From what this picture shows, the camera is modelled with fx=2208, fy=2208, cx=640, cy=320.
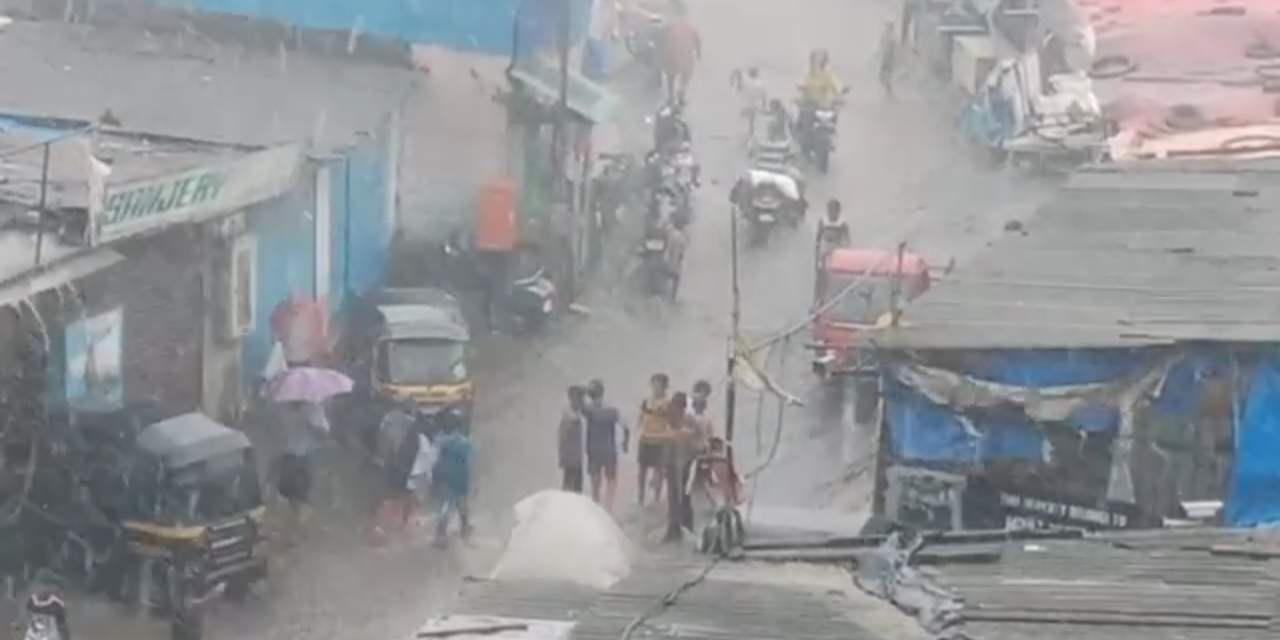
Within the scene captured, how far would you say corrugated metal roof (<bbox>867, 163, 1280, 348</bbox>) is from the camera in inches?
452

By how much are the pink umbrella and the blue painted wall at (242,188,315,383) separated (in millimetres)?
919

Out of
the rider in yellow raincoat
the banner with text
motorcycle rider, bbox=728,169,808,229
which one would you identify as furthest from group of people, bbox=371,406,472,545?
the rider in yellow raincoat

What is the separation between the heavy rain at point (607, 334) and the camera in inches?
341

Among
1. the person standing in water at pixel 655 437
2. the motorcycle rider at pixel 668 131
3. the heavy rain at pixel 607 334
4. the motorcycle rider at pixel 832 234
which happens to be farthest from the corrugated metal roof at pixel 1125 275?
the motorcycle rider at pixel 668 131

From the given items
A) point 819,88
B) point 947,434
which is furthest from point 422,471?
point 819,88

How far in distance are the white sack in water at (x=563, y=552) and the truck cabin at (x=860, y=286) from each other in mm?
6922

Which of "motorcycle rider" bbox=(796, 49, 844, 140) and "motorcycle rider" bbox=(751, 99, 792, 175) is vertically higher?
"motorcycle rider" bbox=(796, 49, 844, 140)

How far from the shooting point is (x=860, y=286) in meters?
17.8

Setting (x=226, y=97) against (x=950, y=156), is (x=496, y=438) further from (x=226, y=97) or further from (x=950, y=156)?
(x=950, y=156)

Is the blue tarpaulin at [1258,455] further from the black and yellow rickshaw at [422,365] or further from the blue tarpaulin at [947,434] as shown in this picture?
the black and yellow rickshaw at [422,365]

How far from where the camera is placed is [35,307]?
14.0 m

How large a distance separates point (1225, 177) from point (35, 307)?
7.50 m

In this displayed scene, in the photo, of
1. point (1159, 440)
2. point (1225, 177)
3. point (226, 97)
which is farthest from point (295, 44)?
point (1159, 440)

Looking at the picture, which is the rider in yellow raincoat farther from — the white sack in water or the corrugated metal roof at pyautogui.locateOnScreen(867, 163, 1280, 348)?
the white sack in water
